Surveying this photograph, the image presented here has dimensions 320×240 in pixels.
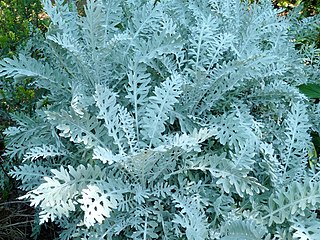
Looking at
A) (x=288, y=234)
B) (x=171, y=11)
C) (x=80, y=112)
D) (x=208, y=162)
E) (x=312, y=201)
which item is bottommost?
(x=288, y=234)

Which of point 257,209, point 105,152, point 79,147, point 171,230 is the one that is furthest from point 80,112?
point 257,209

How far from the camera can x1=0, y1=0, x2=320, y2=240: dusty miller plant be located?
5.15 ft

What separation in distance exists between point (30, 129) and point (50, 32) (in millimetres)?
413

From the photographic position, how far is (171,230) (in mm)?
1660

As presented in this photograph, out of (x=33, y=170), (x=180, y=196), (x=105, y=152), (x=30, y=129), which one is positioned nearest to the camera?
(x=105, y=152)

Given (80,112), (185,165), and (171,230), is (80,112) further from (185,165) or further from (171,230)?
(171,230)

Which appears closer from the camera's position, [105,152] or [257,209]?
[105,152]

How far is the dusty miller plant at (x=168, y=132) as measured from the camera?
1.57 m

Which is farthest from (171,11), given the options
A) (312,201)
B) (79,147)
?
(312,201)

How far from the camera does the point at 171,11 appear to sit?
2088 mm

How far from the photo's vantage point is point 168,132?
185cm

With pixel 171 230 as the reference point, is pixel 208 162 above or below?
above

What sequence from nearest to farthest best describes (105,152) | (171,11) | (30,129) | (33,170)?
1. (105,152)
2. (33,170)
3. (30,129)
4. (171,11)

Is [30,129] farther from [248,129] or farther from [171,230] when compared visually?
[248,129]
